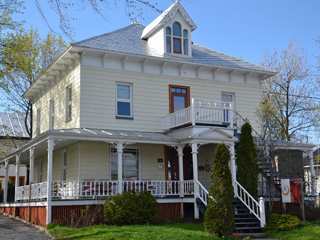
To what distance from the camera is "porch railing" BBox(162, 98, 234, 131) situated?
18.5 meters

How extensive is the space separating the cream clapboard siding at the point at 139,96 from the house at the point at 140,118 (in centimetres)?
5

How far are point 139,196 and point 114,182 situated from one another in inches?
75.6

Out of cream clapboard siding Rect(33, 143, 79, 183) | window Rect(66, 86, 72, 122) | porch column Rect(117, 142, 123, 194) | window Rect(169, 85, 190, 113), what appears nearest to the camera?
porch column Rect(117, 142, 123, 194)

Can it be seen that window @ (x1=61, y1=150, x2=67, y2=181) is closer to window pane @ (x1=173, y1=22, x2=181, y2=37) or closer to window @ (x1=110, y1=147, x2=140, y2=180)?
window @ (x1=110, y1=147, x2=140, y2=180)

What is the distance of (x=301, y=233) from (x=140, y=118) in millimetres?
8729

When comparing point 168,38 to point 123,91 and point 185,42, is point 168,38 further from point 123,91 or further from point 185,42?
point 123,91

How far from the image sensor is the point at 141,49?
2056 cm

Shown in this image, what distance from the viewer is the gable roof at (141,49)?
63.3ft

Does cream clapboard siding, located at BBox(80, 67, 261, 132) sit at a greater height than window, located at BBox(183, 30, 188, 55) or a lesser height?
lesser

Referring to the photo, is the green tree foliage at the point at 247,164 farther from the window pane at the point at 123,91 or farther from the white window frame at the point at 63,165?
the white window frame at the point at 63,165

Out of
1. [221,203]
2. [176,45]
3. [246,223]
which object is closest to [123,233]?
[221,203]

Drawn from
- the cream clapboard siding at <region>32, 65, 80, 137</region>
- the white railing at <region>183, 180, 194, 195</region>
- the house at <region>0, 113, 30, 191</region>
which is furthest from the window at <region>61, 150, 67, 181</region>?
the house at <region>0, 113, 30, 191</region>

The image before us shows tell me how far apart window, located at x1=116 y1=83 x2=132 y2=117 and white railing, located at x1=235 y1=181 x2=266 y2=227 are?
5.96 meters

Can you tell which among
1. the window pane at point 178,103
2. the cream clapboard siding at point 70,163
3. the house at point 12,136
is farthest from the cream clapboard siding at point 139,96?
A: the house at point 12,136
